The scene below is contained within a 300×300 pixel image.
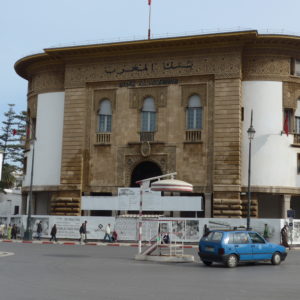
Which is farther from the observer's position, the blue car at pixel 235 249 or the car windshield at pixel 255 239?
the car windshield at pixel 255 239

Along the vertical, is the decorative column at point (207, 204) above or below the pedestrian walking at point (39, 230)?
above

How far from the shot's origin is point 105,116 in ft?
143

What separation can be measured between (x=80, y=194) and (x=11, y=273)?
85.5ft

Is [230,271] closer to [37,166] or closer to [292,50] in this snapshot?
[292,50]

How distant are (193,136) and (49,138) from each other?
11.7 metres

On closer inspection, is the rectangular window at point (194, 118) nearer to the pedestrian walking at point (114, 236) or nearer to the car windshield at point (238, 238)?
the pedestrian walking at point (114, 236)

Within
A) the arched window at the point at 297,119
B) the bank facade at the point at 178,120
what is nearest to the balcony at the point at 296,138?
the bank facade at the point at 178,120

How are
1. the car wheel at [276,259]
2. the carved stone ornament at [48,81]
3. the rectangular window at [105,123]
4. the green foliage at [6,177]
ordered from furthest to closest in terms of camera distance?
the green foliage at [6,177], the carved stone ornament at [48,81], the rectangular window at [105,123], the car wheel at [276,259]

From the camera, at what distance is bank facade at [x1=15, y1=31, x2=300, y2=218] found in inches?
1561

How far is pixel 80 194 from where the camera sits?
42562 millimetres

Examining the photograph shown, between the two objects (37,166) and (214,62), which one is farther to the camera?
(37,166)

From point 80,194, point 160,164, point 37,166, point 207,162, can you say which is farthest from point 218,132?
point 37,166

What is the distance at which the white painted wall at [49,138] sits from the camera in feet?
146

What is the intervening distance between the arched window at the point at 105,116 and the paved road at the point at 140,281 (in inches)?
881
